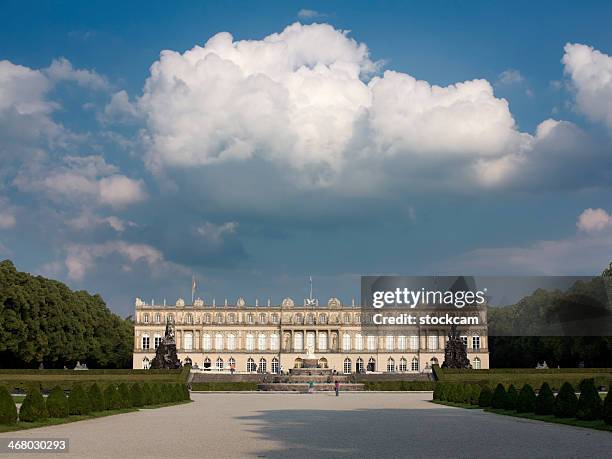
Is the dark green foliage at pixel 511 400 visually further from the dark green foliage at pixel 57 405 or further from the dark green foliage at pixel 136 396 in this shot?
the dark green foliage at pixel 57 405

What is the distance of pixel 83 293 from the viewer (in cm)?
9456

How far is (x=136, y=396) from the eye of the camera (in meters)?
33.1

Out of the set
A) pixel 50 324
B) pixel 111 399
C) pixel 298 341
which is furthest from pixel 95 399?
pixel 298 341

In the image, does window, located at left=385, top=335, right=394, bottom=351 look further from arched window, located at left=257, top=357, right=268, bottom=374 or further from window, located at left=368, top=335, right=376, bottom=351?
arched window, located at left=257, top=357, right=268, bottom=374

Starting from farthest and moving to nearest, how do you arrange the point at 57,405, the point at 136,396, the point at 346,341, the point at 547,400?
the point at 346,341 < the point at 136,396 < the point at 547,400 < the point at 57,405

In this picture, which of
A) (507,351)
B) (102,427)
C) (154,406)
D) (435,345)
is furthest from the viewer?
(435,345)

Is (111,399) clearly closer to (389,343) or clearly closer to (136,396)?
(136,396)

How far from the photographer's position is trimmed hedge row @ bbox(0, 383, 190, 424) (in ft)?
71.9

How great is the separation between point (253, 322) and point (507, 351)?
34713 millimetres

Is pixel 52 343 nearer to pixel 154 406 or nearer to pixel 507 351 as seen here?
pixel 154 406

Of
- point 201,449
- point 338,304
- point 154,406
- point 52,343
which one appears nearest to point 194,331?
point 338,304

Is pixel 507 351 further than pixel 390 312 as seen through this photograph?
No

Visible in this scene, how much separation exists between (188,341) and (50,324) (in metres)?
40.6

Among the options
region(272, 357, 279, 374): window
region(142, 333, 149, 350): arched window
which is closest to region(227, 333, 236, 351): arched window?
region(272, 357, 279, 374): window
